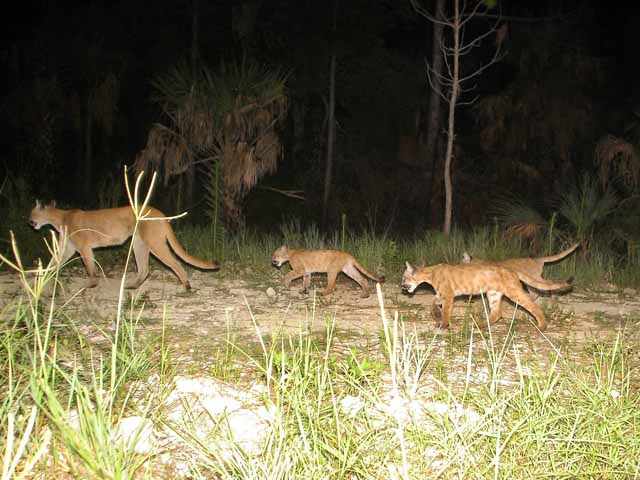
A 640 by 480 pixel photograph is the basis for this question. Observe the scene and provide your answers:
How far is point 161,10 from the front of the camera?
18469 millimetres

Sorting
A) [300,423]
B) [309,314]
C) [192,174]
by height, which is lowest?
[309,314]

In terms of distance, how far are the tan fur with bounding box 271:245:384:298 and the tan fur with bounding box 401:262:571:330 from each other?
4.78 feet

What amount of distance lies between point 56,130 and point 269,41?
23.5 ft

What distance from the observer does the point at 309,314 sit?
7.05 meters

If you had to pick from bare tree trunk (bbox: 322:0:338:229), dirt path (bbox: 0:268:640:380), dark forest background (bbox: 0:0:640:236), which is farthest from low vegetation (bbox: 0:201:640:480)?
bare tree trunk (bbox: 322:0:338:229)

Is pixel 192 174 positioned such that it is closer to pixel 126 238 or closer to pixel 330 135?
pixel 330 135

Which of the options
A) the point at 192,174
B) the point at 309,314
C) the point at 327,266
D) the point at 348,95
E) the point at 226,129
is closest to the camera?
the point at 309,314

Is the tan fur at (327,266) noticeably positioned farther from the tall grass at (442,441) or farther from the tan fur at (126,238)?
the tall grass at (442,441)

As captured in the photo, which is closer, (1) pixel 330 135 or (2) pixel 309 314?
(2) pixel 309 314

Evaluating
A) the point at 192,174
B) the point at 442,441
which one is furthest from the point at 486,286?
the point at 192,174

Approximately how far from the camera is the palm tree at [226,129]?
35.9ft

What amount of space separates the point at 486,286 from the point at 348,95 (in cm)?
1269

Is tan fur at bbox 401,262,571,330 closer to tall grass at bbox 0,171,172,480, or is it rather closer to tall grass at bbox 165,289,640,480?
tall grass at bbox 165,289,640,480

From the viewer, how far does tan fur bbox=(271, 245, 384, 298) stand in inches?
329
